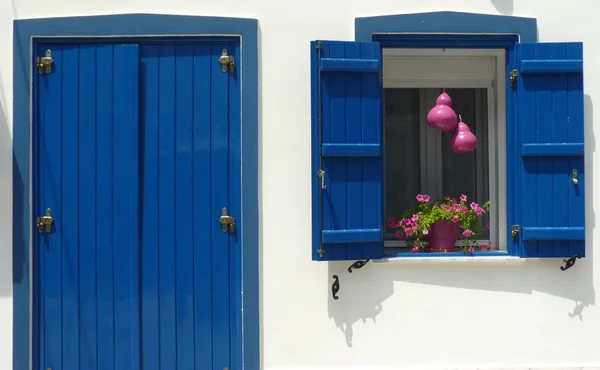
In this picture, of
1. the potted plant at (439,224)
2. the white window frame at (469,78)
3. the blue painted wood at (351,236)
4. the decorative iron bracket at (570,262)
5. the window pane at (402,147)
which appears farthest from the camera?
the window pane at (402,147)

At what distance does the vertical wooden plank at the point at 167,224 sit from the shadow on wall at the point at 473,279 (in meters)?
0.97

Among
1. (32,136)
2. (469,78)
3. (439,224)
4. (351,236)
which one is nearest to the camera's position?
(351,236)

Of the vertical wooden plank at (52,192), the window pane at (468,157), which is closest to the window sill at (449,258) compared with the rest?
the window pane at (468,157)

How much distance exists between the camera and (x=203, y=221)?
4219 mm

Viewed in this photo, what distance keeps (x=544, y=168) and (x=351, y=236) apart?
1240 millimetres

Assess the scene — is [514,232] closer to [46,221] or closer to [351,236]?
[351,236]

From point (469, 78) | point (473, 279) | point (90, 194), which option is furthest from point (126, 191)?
point (469, 78)

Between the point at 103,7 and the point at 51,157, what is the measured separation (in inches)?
37.9

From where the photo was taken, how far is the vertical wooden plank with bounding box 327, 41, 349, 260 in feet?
13.4

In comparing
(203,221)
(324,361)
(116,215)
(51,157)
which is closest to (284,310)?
(324,361)

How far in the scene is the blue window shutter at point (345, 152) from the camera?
408cm

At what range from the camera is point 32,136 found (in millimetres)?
4168

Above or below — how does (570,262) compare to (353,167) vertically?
below

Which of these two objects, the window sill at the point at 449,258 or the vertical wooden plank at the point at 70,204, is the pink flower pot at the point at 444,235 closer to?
the window sill at the point at 449,258
